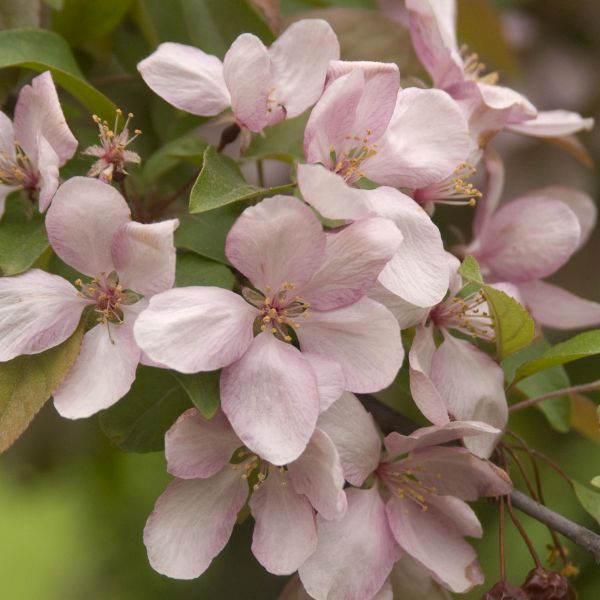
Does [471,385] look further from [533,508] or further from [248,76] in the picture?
[248,76]

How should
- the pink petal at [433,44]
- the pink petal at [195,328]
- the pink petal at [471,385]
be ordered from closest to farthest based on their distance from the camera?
the pink petal at [195,328]
the pink petal at [471,385]
the pink petal at [433,44]

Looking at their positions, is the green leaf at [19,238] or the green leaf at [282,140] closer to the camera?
the green leaf at [19,238]

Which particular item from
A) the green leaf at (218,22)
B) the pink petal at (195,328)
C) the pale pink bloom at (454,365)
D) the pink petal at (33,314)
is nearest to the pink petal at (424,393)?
the pale pink bloom at (454,365)

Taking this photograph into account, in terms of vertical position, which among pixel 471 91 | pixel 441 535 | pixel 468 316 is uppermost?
pixel 471 91

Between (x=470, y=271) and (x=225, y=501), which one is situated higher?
(x=470, y=271)

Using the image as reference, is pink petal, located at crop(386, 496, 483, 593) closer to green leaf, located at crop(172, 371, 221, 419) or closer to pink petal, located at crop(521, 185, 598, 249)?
green leaf, located at crop(172, 371, 221, 419)

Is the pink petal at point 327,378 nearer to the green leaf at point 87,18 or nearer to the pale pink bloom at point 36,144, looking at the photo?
the pale pink bloom at point 36,144

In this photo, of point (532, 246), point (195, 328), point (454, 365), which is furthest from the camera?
point (532, 246)

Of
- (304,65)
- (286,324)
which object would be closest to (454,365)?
(286,324)
